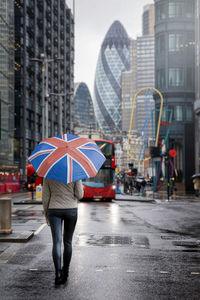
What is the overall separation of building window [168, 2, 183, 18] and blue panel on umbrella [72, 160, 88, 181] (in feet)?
217

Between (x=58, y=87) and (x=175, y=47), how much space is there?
36799 millimetres

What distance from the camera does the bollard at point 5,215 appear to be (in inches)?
464

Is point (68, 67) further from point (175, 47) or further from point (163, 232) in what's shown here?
point (163, 232)

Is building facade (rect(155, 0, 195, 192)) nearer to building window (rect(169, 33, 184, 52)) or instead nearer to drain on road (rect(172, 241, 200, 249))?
building window (rect(169, 33, 184, 52))

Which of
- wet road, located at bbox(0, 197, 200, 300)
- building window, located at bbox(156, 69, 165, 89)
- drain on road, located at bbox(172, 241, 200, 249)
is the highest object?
building window, located at bbox(156, 69, 165, 89)

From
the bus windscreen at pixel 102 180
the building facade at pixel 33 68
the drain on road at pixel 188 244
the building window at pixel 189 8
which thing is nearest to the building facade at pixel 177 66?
the building window at pixel 189 8

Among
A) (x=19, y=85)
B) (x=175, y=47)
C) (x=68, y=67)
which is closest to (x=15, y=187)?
(x=19, y=85)

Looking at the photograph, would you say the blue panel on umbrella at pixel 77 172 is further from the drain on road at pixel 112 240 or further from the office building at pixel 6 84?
the office building at pixel 6 84

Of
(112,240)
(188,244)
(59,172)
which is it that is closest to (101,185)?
(112,240)

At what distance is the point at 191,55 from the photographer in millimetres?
69375

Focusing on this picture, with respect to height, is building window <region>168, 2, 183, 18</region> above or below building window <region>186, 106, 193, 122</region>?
above

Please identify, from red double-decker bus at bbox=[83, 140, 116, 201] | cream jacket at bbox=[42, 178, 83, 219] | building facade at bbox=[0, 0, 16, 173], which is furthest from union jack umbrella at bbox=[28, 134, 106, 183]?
building facade at bbox=[0, 0, 16, 173]

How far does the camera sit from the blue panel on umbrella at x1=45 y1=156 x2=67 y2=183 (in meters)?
6.49

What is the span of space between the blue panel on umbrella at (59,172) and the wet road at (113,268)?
1478 mm
